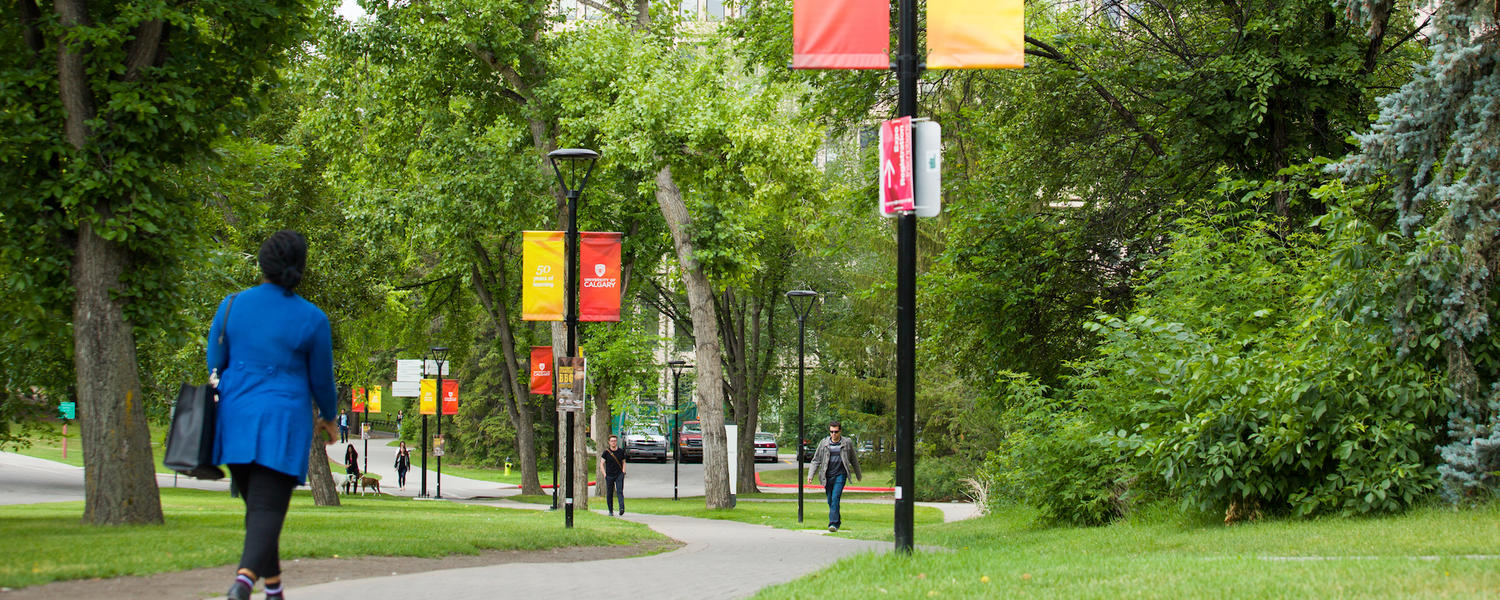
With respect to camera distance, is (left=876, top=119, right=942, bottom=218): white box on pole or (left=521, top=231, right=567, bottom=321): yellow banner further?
(left=521, top=231, right=567, bottom=321): yellow banner

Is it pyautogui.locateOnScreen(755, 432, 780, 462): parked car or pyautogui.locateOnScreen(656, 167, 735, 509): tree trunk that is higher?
pyautogui.locateOnScreen(656, 167, 735, 509): tree trunk

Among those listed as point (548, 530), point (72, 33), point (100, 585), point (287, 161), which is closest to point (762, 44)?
point (287, 161)

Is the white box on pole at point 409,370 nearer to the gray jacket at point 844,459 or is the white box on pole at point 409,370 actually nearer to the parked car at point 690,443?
the parked car at point 690,443

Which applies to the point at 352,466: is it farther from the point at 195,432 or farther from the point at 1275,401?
the point at 195,432

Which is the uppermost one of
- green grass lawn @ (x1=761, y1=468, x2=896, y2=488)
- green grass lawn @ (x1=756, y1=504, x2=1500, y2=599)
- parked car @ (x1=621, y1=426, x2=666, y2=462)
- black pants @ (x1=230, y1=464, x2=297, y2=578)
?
black pants @ (x1=230, y1=464, x2=297, y2=578)

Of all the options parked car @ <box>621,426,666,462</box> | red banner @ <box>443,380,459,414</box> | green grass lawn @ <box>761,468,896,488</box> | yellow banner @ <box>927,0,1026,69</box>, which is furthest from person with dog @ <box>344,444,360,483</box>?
yellow banner @ <box>927,0,1026,69</box>

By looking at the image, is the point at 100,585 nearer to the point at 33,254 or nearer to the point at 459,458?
the point at 33,254

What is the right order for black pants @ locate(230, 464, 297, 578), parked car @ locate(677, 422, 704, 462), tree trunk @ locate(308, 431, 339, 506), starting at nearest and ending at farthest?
black pants @ locate(230, 464, 297, 578), tree trunk @ locate(308, 431, 339, 506), parked car @ locate(677, 422, 704, 462)

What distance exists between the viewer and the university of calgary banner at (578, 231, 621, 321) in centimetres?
2267

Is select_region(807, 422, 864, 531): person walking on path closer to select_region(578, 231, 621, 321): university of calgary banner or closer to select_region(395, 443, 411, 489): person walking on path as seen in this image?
select_region(578, 231, 621, 321): university of calgary banner

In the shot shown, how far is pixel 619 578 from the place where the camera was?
1012 cm

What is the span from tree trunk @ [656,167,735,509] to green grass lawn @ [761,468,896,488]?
18224 mm

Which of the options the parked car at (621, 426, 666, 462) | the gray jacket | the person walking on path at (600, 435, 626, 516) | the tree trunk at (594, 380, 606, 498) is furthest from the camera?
the parked car at (621, 426, 666, 462)

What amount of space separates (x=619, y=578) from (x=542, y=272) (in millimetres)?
12244
